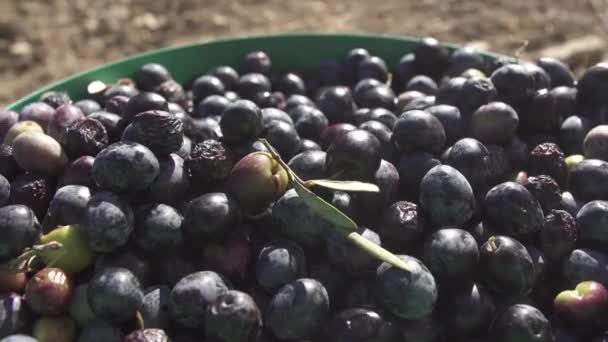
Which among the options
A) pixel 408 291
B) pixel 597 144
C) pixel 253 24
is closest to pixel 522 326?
pixel 408 291

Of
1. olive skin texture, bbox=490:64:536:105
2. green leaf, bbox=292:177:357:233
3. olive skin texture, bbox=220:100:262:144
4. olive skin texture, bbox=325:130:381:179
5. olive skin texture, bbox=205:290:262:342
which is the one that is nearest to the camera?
olive skin texture, bbox=205:290:262:342

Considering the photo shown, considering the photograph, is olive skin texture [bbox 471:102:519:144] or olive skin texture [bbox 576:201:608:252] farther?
olive skin texture [bbox 471:102:519:144]

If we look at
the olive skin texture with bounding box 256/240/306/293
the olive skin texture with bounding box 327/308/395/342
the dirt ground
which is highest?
the olive skin texture with bounding box 256/240/306/293

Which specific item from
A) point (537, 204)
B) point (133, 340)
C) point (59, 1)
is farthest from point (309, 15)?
point (133, 340)

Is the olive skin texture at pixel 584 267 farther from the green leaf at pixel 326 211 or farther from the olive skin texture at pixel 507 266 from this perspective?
the green leaf at pixel 326 211

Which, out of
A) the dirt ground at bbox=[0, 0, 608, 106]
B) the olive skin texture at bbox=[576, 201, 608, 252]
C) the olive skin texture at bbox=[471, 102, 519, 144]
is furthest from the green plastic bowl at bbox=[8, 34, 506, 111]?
the dirt ground at bbox=[0, 0, 608, 106]

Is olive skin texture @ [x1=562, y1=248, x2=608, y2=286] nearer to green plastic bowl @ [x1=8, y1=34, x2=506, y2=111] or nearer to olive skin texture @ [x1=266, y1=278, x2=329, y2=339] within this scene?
olive skin texture @ [x1=266, y1=278, x2=329, y2=339]

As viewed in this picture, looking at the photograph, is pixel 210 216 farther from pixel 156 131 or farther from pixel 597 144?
pixel 597 144
